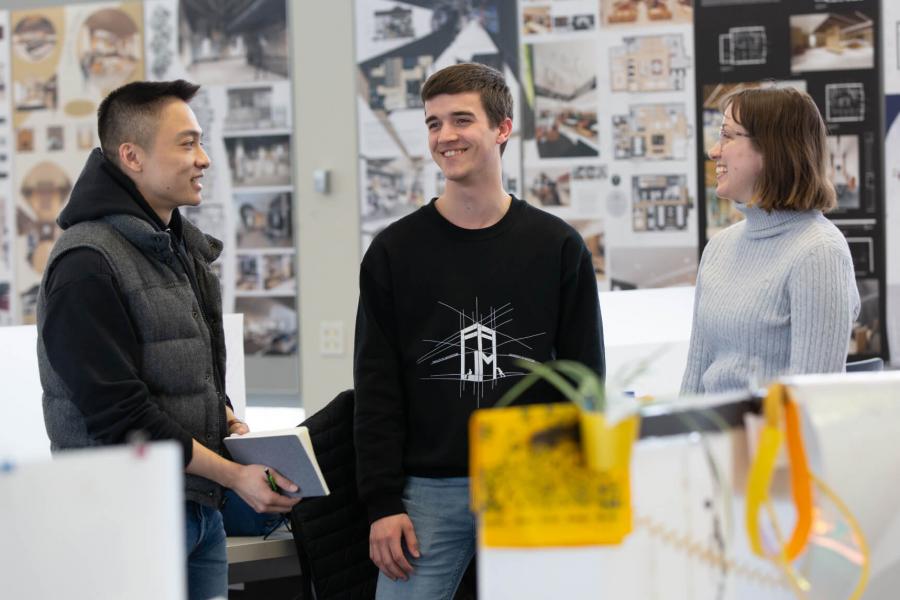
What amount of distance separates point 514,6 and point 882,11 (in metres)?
1.24

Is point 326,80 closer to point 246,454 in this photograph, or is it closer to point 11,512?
point 246,454

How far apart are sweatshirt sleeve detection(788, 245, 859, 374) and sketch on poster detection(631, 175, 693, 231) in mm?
1759

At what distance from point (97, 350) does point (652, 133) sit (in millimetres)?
2350

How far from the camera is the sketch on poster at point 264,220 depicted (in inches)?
151

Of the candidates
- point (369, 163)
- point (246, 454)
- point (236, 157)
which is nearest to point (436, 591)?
point (246, 454)

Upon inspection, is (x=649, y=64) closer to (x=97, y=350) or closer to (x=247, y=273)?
(x=247, y=273)

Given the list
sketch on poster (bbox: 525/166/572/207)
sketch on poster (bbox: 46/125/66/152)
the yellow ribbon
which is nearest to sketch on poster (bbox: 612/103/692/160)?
sketch on poster (bbox: 525/166/572/207)

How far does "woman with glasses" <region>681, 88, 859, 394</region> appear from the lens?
173 centimetres

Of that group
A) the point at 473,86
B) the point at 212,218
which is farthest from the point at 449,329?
the point at 212,218

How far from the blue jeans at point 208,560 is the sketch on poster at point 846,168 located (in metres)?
2.41

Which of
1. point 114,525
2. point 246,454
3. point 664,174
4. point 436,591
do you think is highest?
point 664,174

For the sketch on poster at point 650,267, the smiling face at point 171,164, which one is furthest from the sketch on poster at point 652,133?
the smiling face at point 171,164

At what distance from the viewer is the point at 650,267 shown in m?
3.54

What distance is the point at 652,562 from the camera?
0.95 metres
